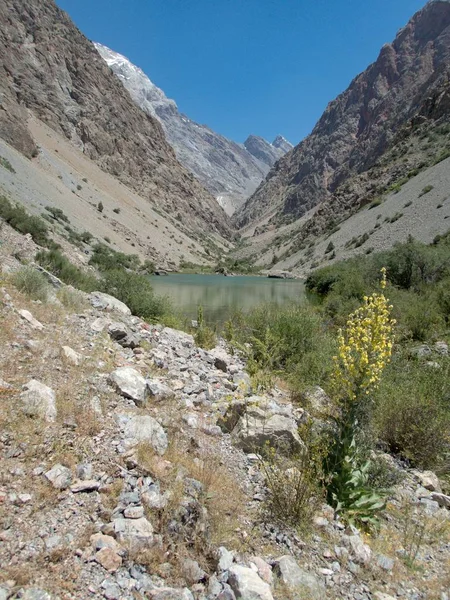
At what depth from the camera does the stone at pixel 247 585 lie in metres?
2.70

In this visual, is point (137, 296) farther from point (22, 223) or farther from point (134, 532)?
point (22, 223)

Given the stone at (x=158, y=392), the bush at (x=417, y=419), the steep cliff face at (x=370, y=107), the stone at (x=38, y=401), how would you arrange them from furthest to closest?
the steep cliff face at (x=370, y=107) < the bush at (x=417, y=419) < the stone at (x=158, y=392) < the stone at (x=38, y=401)

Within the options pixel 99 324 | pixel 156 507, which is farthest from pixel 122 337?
pixel 156 507

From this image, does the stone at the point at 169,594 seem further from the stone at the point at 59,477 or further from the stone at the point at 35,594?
the stone at the point at 59,477

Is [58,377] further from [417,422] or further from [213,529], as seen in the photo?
[417,422]

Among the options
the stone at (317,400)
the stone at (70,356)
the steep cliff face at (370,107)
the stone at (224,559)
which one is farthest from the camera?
the steep cliff face at (370,107)

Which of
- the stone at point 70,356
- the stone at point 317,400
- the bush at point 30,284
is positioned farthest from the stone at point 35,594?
the bush at point 30,284

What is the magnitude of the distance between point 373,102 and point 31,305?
7924 inches

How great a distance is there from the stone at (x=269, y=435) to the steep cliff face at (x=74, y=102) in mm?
61964

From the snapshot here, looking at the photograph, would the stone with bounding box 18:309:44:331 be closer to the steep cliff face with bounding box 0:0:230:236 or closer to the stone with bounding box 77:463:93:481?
the stone with bounding box 77:463:93:481

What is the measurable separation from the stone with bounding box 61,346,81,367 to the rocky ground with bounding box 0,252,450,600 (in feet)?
0.07

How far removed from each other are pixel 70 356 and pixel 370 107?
201 m

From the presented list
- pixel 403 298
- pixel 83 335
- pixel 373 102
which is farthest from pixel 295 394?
pixel 373 102

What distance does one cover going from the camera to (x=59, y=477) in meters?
3.19
